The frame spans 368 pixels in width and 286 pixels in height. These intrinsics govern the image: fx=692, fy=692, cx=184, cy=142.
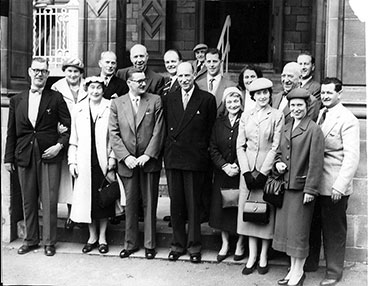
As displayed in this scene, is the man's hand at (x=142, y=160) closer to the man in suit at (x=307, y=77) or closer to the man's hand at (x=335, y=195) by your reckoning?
the man in suit at (x=307, y=77)

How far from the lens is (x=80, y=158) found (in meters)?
7.23

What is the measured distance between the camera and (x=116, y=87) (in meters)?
7.72

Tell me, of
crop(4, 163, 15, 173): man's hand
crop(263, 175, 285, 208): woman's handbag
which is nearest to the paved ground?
crop(263, 175, 285, 208): woman's handbag

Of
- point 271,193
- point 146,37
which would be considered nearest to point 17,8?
point 271,193

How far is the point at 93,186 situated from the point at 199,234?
1.22 meters

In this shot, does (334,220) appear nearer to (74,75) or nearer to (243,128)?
(243,128)

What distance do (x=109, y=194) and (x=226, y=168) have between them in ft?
4.21

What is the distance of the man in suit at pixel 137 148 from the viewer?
279 inches

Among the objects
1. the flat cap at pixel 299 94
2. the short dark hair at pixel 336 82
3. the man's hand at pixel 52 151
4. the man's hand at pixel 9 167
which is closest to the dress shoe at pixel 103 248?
the man's hand at pixel 52 151

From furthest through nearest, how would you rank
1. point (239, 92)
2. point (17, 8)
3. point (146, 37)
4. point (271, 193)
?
point (146, 37)
point (17, 8)
point (239, 92)
point (271, 193)

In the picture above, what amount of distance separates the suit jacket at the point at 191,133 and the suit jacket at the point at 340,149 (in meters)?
1.20

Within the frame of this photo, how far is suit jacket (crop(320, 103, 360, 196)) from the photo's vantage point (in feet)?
20.7

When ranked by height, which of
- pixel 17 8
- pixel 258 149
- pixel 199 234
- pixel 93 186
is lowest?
pixel 199 234

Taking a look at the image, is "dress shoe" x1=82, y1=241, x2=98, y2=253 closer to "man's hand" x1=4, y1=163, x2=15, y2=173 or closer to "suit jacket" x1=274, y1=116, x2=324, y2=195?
"man's hand" x1=4, y1=163, x2=15, y2=173
